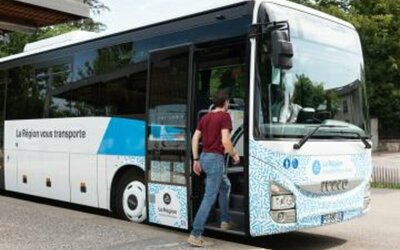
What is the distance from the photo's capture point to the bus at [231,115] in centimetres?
788

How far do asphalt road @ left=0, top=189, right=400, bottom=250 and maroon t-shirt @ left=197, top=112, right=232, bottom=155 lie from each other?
1.24 meters

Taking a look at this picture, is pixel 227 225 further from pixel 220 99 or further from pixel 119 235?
pixel 220 99

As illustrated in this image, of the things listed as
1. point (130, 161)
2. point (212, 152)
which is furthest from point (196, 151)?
point (130, 161)

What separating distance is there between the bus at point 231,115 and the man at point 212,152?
27 centimetres

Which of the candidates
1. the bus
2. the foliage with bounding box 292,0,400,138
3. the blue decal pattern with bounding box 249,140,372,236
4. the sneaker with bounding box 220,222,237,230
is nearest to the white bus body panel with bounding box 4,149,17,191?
the bus

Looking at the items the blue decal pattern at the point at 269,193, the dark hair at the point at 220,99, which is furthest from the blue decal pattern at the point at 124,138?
the blue decal pattern at the point at 269,193

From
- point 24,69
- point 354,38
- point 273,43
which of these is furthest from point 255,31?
point 24,69

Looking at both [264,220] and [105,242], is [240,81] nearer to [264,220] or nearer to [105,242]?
[264,220]

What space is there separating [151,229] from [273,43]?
3308 millimetres

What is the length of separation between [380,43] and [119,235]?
92.0 feet

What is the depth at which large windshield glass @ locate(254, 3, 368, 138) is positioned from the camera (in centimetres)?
789

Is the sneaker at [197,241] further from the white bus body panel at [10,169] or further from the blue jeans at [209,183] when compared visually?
the white bus body panel at [10,169]

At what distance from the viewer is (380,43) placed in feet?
110

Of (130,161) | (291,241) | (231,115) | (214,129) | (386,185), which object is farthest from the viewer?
(386,185)
